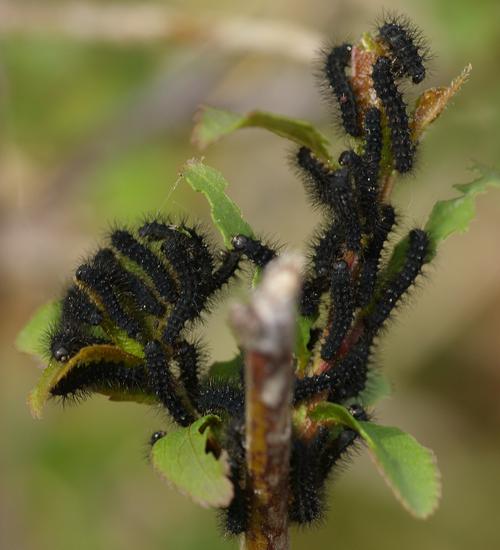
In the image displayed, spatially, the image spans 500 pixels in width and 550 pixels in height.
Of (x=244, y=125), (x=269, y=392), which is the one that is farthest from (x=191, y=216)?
(x=269, y=392)

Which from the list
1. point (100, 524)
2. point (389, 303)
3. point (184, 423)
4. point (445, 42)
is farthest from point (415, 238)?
point (100, 524)

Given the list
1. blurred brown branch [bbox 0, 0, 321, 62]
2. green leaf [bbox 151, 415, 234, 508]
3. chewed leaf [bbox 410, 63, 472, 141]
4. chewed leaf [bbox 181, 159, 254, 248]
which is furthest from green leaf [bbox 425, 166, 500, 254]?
blurred brown branch [bbox 0, 0, 321, 62]

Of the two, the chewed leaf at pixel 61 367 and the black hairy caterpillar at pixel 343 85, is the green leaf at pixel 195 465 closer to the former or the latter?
the chewed leaf at pixel 61 367

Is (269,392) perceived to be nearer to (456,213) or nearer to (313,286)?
(313,286)

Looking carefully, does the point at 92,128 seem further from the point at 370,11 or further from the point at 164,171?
the point at 370,11

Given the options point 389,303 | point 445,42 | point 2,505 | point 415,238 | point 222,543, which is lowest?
point 2,505
